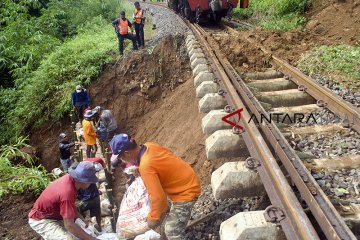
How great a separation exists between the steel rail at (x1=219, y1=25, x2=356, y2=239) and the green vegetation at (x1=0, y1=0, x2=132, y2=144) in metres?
7.45

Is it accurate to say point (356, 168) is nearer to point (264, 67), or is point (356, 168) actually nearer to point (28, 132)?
point (264, 67)

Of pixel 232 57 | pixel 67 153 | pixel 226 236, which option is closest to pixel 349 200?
pixel 226 236

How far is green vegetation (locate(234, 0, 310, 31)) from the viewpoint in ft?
33.4

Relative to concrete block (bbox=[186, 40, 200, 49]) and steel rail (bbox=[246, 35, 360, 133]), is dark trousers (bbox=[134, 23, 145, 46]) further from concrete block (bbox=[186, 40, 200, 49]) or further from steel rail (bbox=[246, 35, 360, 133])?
steel rail (bbox=[246, 35, 360, 133])

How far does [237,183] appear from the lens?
321 cm

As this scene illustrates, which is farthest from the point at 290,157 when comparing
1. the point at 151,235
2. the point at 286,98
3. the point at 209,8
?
the point at 209,8

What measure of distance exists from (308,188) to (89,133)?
5.70m

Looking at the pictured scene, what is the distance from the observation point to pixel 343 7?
367 inches

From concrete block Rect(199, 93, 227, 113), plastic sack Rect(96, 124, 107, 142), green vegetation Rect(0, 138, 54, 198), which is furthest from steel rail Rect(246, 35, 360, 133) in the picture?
green vegetation Rect(0, 138, 54, 198)

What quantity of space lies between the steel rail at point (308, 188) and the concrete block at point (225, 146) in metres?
0.34

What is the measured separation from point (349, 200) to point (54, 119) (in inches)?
357

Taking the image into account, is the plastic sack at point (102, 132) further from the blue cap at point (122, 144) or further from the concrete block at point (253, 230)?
the concrete block at point (253, 230)

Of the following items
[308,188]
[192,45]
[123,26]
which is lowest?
[308,188]

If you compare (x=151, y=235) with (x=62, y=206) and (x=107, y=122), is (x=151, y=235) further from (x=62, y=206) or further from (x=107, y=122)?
(x=107, y=122)
